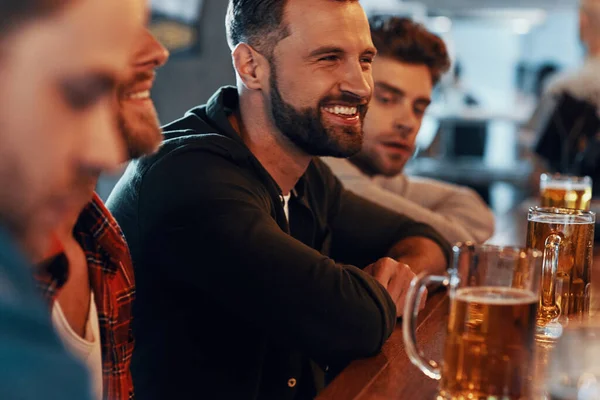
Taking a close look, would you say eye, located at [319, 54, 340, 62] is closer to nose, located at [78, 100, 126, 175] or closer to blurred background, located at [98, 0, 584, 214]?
nose, located at [78, 100, 126, 175]

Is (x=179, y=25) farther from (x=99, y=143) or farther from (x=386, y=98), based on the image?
(x=99, y=143)

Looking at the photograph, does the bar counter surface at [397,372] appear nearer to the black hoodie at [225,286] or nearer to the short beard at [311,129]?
the black hoodie at [225,286]

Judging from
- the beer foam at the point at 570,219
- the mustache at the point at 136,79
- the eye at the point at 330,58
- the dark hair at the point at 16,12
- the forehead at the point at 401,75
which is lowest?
the beer foam at the point at 570,219

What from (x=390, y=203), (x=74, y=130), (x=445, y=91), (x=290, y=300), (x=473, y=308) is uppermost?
(x=74, y=130)

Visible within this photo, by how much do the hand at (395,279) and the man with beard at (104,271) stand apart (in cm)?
43

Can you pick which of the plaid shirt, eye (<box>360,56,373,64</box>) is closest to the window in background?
eye (<box>360,56,373,64</box>)

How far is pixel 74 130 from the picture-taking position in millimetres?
662

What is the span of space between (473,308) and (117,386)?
0.51 m

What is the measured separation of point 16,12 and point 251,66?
96cm

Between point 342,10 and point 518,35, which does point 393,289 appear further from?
point 518,35

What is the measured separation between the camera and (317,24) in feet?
4.95

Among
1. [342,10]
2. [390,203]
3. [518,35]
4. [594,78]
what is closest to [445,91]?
[518,35]

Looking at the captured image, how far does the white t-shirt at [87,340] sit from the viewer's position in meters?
0.97

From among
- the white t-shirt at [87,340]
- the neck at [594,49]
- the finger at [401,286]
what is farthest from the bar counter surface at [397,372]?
the neck at [594,49]
